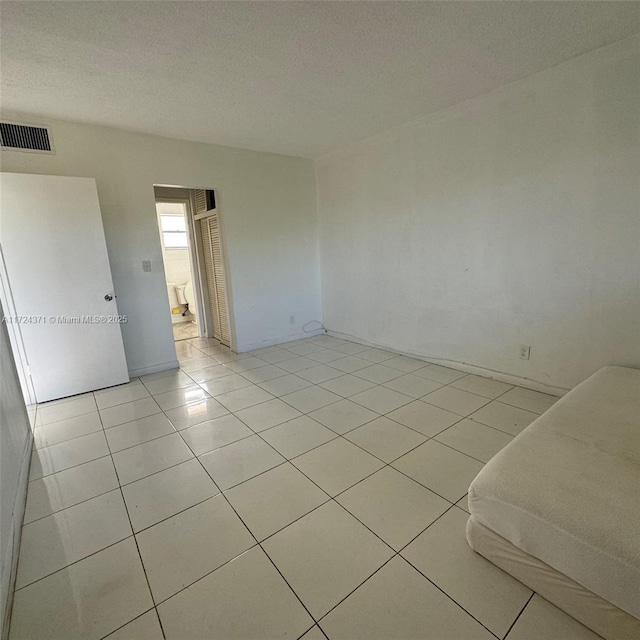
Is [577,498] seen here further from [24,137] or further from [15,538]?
[24,137]

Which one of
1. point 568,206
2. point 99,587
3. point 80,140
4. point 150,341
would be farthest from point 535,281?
→ point 80,140

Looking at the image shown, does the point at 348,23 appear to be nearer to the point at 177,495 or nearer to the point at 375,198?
the point at 375,198

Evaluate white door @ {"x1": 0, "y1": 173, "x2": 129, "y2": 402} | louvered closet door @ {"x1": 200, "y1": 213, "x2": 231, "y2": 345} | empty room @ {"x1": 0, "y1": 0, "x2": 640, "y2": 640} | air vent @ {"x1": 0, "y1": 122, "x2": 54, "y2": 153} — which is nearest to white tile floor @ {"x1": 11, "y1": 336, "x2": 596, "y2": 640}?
empty room @ {"x1": 0, "y1": 0, "x2": 640, "y2": 640}

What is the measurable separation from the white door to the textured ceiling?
679mm

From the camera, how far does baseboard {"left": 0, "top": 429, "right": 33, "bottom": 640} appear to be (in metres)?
1.22

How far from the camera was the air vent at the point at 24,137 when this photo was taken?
277 centimetres

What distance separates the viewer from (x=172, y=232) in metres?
6.94

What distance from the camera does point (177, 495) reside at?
71.6 inches

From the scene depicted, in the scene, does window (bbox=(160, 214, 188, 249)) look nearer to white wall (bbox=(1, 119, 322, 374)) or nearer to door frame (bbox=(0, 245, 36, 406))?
white wall (bbox=(1, 119, 322, 374))

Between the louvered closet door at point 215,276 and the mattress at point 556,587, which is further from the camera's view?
the louvered closet door at point 215,276

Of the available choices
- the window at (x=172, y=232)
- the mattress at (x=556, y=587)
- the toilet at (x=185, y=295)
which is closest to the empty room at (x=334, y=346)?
the mattress at (x=556, y=587)

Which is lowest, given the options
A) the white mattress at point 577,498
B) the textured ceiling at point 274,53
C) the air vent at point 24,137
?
the white mattress at point 577,498

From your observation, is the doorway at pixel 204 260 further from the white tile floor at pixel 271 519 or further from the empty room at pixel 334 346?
the white tile floor at pixel 271 519

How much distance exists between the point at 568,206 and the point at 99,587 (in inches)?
140
